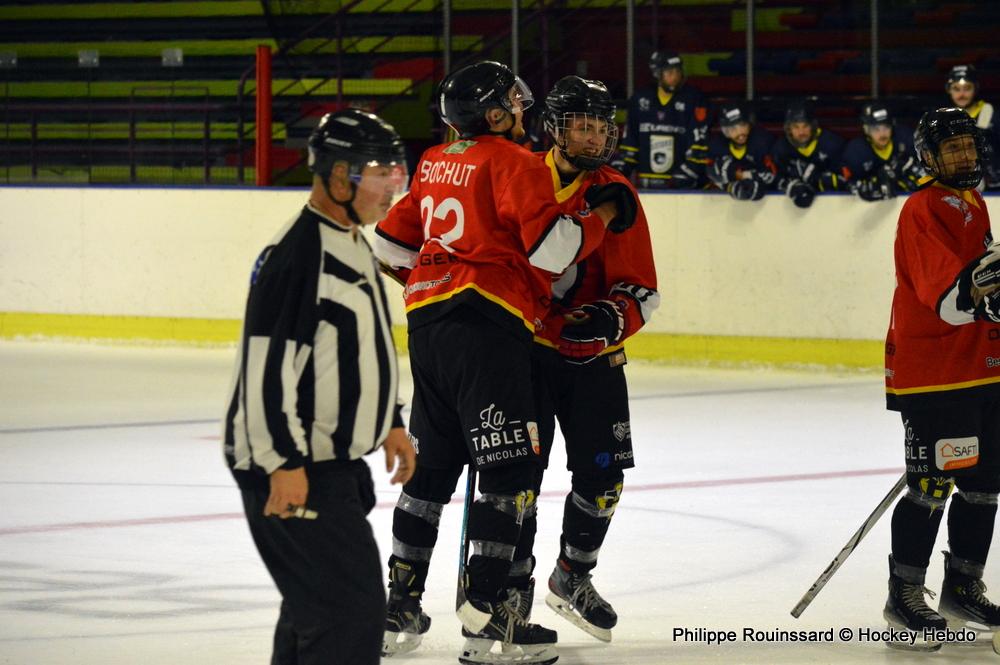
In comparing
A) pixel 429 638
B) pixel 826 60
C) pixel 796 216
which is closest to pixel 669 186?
pixel 796 216

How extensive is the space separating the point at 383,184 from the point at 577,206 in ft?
→ 4.20

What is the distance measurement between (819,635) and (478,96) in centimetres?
157

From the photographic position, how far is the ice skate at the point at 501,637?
12.5 ft

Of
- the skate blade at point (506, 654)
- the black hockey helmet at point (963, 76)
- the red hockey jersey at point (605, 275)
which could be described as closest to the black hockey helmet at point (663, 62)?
the black hockey helmet at point (963, 76)

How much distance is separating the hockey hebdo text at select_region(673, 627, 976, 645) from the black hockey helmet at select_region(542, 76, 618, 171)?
3.89ft

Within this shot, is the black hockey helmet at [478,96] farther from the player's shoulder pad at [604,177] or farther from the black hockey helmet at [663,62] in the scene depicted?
the black hockey helmet at [663,62]

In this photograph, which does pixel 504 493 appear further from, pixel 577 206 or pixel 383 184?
pixel 383 184

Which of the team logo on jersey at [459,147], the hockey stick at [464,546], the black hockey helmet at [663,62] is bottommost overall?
the hockey stick at [464,546]

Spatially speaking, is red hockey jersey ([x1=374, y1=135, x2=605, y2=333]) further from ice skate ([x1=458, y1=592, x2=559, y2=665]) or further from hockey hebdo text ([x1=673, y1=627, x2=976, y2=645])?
hockey hebdo text ([x1=673, y1=627, x2=976, y2=645])

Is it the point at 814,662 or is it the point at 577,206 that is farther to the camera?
the point at 577,206

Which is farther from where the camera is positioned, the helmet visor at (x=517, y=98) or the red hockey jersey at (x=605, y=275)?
the red hockey jersey at (x=605, y=275)

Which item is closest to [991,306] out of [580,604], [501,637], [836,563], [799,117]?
[836,563]

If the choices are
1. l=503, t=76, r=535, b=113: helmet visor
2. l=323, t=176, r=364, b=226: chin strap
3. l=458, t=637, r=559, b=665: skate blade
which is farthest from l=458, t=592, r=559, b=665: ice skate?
l=323, t=176, r=364, b=226: chin strap

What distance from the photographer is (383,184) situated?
2.87m
